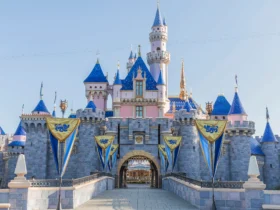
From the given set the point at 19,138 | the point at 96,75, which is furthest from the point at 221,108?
the point at 19,138

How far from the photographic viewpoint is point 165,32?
45281 mm

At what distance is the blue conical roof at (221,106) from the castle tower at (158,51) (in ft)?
24.7

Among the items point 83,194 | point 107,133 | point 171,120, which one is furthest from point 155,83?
point 83,194

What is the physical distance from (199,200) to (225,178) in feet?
68.5

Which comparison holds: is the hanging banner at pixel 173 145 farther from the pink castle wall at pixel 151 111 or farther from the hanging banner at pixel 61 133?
the pink castle wall at pixel 151 111

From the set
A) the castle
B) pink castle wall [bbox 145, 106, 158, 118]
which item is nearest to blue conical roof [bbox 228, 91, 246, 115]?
the castle

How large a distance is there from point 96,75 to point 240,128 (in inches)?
716

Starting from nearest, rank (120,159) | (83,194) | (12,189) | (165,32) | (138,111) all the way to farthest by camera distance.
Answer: (12,189) → (83,194) → (120,159) → (138,111) → (165,32)

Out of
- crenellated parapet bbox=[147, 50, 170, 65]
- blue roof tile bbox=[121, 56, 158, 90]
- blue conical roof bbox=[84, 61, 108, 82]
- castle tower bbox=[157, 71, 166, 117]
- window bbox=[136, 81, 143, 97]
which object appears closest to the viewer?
castle tower bbox=[157, 71, 166, 117]

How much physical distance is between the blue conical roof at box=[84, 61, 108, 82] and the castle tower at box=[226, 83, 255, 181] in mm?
15988

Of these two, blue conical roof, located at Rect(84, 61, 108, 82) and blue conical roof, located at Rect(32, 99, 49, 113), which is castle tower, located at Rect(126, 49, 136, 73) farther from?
blue conical roof, located at Rect(32, 99, 49, 113)

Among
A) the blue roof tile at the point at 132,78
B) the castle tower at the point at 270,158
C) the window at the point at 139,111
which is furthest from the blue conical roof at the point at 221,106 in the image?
the window at the point at 139,111

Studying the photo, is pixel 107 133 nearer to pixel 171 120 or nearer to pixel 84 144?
pixel 84 144

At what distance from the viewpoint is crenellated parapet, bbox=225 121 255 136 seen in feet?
110
